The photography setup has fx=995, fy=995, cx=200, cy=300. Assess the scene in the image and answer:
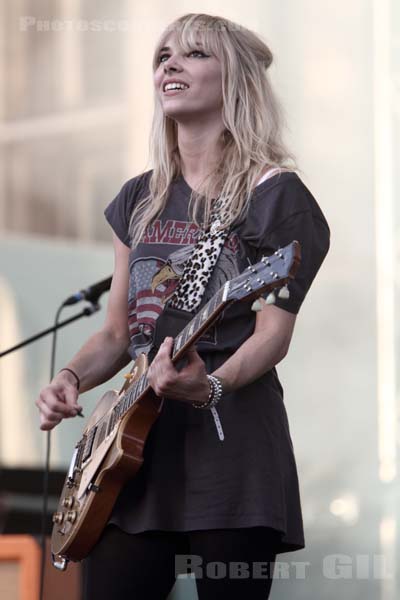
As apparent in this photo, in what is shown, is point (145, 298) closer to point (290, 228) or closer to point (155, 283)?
point (155, 283)

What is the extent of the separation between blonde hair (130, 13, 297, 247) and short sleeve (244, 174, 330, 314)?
0.05 metres

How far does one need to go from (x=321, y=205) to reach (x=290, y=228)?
1.93 metres

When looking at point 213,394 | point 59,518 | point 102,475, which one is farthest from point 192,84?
point 59,518

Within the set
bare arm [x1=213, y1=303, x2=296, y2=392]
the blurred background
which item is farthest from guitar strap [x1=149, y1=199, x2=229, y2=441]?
the blurred background

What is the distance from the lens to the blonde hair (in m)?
1.92

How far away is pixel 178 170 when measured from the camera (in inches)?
81.1

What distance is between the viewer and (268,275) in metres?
1.55

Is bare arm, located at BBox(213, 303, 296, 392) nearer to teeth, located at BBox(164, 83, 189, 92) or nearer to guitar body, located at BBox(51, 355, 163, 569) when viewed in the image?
guitar body, located at BBox(51, 355, 163, 569)

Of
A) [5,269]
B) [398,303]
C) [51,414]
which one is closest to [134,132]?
[5,269]

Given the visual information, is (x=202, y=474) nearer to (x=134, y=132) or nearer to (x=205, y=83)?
(x=205, y=83)

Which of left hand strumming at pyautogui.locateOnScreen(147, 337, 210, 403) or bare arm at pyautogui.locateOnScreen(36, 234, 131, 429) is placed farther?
bare arm at pyautogui.locateOnScreen(36, 234, 131, 429)

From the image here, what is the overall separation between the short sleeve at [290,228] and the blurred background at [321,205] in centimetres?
160

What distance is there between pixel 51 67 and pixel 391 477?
7.12 feet

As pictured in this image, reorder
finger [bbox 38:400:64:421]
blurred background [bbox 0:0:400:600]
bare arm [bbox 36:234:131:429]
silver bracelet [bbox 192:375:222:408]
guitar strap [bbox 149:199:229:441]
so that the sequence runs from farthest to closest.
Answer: blurred background [bbox 0:0:400:600], bare arm [bbox 36:234:131:429], finger [bbox 38:400:64:421], guitar strap [bbox 149:199:229:441], silver bracelet [bbox 192:375:222:408]
